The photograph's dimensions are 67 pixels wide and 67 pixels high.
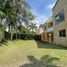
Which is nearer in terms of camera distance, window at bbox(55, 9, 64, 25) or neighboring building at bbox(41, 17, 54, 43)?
window at bbox(55, 9, 64, 25)

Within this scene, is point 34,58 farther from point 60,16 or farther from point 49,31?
point 49,31

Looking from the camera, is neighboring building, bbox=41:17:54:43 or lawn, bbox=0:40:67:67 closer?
lawn, bbox=0:40:67:67

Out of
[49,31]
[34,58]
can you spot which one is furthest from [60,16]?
[34,58]

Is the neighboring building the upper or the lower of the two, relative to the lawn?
upper

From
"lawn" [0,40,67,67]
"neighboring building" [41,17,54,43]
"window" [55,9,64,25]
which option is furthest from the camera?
"neighboring building" [41,17,54,43]

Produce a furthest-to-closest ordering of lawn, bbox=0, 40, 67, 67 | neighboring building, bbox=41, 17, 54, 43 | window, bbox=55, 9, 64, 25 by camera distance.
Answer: neighboring building, bbox=41, 17, 54, 43
window, bbox=55, 9, 64, 25
lawn, bbox=0, 40, 67, 67

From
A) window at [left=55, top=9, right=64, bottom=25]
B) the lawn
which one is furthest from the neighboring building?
the lawn

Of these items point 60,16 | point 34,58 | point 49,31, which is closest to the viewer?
point 34,58

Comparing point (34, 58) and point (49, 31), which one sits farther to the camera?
point (49, 31)

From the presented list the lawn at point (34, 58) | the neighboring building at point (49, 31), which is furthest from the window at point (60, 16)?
the lawn at point (34, 58)

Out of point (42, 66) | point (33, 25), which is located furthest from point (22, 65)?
point (33, 25)

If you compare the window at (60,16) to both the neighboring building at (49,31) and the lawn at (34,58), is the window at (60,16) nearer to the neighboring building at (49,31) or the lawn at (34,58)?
the neighboring building at (49,31)

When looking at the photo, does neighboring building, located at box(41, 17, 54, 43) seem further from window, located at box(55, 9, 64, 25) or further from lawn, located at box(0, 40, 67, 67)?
lawn, located at box(0, 40, 67, 67)

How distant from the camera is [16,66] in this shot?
9.72 metres
